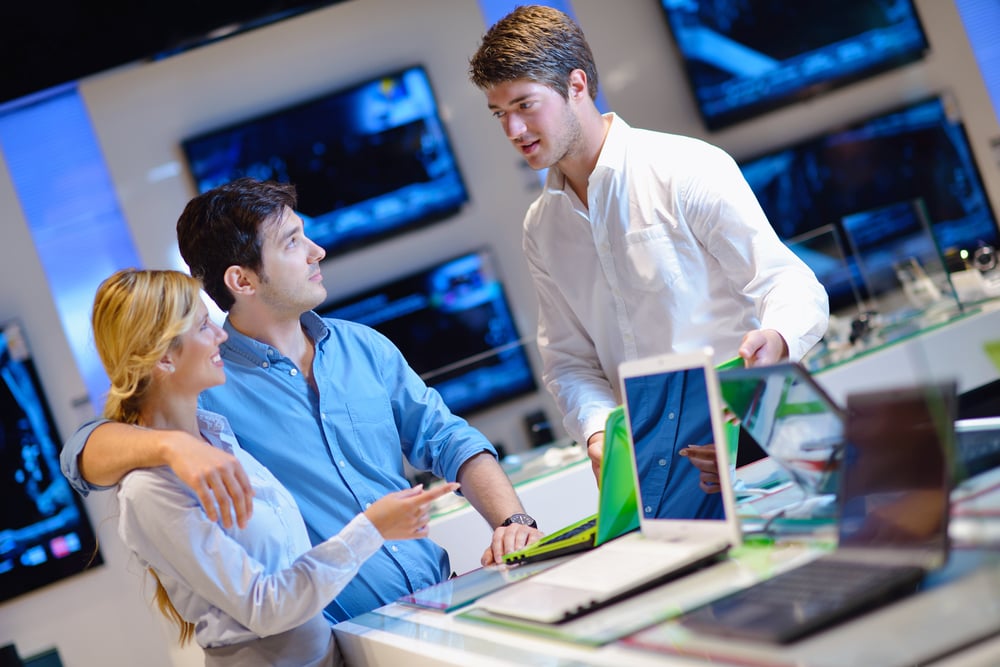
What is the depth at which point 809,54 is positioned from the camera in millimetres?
5137

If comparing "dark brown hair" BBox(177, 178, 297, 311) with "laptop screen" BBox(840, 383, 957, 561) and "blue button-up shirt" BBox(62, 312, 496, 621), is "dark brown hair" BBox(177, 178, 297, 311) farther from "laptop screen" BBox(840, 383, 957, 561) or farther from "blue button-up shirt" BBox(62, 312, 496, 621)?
"laptop screen" BBox(840, 383, 957, 561)

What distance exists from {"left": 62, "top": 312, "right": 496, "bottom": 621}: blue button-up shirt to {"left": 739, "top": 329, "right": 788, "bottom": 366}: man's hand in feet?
2.52

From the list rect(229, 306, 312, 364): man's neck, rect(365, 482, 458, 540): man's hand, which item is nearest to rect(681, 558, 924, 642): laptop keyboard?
rect(365, 482, 458, 540): man's hand

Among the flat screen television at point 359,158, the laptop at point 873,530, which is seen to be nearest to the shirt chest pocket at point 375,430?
the laptop at point 873,530

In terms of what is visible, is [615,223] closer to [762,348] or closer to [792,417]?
[762,348]

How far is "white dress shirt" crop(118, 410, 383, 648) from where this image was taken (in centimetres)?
160

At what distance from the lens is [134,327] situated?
69.3 inches

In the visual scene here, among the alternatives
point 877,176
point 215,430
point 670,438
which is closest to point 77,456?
point 215,430

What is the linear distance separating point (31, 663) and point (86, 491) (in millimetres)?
2826

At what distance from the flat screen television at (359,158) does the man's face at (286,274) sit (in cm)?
263

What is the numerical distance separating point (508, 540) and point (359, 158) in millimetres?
3246

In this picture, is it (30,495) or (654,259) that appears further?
(30,495)

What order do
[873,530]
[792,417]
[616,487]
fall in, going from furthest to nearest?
1. [616,487]
2. [792,417]
3. [873,530]

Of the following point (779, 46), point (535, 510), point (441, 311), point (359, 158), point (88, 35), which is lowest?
point (535, 510)
